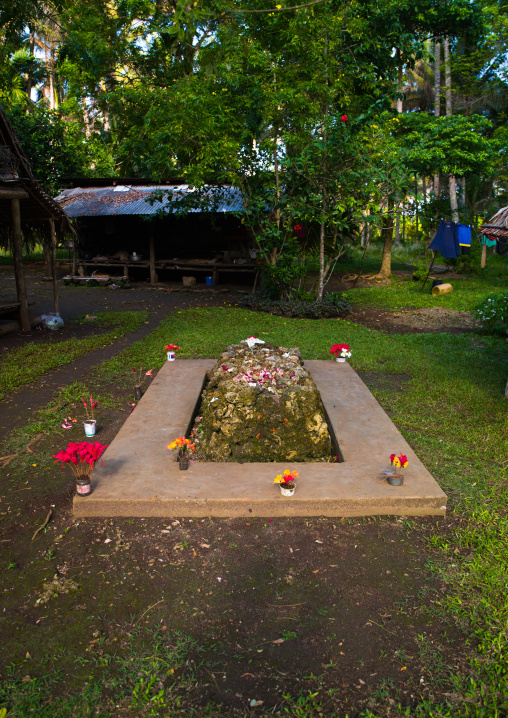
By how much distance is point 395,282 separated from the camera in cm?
1716

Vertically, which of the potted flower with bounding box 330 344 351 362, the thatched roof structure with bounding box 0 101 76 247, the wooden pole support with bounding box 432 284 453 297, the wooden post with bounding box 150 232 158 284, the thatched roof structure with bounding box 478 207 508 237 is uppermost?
the thatched roof structure with bounding box 0 101 76 247

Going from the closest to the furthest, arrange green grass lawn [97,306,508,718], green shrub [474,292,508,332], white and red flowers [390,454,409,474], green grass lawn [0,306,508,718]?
green grass lawn [0,306,508,718]
green grass lawn [97,306,508,718]
white and red flowers [390,454,409,474]
green shrub [474,292,508,332]

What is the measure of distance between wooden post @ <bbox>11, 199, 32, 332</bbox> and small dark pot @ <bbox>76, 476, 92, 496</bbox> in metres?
6.84

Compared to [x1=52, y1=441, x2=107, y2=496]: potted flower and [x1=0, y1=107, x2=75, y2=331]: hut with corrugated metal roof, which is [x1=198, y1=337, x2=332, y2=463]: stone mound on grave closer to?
[x1=52, y1=441, x2=107, y2=496]: potted flower

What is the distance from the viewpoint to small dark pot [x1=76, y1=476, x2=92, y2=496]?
3.89m

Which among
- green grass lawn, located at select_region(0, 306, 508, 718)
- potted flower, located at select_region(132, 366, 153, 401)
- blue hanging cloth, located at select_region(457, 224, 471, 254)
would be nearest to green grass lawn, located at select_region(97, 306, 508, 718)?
green grass lawn, located at select_region(0, 306, 508, 718)

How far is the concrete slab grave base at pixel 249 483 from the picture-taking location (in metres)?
3.86

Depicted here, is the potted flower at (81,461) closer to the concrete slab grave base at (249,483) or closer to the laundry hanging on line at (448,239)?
the concrete slab grave base at (249,483)

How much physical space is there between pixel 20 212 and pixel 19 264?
104cm

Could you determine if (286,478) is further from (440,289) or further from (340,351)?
(440,289)

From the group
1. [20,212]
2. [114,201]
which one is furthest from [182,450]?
[114,201]

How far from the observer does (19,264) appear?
9.88m

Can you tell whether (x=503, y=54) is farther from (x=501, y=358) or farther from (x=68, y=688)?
(x=68, y=688)

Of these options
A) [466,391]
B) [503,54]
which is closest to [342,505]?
[466,391]
